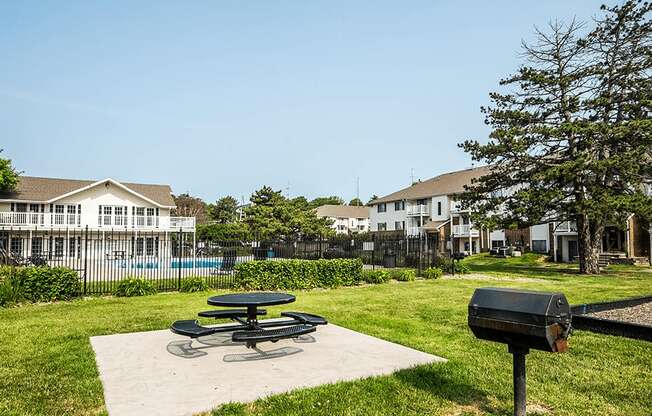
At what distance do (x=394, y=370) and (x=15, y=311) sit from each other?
9374 millimetres

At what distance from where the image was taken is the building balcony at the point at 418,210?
168ft

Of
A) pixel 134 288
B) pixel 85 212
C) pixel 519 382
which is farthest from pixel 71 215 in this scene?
pixel 519 382

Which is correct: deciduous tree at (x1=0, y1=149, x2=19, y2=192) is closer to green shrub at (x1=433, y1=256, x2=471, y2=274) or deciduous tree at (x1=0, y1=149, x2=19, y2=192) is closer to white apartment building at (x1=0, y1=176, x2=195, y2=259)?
white apartment building at (x1=0, y1=176, x2=195, y2=259)

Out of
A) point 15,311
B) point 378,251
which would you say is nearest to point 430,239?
point 378,251

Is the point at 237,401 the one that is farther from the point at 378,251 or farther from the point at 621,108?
the point at 621,108

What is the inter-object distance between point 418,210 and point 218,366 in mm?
47621

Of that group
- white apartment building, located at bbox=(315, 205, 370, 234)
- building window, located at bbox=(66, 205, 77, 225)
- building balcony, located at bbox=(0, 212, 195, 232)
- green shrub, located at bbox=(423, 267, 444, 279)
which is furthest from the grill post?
white apartment building, located at bbox=(315, 205, 370, 234)

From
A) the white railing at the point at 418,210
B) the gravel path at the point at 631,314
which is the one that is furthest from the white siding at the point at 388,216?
the gravel path at the point at 631,314

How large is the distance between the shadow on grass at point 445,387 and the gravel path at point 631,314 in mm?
4711

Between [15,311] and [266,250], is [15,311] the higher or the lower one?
the lower one

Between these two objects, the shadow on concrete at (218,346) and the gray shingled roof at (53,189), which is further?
the gray shingled roof at (53,189)

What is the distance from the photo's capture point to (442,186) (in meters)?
50.8

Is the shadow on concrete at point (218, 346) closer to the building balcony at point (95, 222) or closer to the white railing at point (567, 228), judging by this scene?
the building balcony at point (95, 222)

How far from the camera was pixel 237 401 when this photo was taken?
434cm
